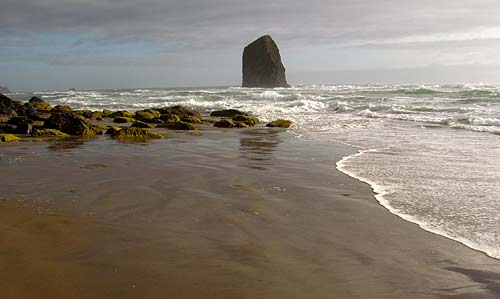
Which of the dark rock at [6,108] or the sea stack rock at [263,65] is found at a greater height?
the sea stack rock at [263,65]

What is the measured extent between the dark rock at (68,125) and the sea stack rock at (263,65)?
80425 millimetres

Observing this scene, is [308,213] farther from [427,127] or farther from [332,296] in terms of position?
[427,127]

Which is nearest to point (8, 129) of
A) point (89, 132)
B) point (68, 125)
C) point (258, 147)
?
point (68, 125)

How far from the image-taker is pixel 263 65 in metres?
95.2

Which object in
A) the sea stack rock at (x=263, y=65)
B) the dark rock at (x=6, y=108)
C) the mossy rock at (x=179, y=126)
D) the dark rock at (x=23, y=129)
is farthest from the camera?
the sea stack rock at (x=263, y=65)

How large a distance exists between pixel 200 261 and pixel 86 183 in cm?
352

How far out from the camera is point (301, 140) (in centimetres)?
1292

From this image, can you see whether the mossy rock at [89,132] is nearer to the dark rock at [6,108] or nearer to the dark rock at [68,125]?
the dark rock at [68,125]

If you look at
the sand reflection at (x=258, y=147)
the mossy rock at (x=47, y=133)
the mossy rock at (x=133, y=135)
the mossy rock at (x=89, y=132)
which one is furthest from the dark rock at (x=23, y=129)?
the sand reflection at (x=258, y=147)

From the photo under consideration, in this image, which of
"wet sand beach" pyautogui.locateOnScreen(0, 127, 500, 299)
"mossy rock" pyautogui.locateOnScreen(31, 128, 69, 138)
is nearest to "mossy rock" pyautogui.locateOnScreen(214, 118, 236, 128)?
"mossy rock" pyautogui.locateOnScreen(31, 128, 69, 138)

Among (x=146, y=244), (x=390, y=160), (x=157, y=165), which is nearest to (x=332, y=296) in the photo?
(x=146, y=244)

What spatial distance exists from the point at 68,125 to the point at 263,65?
8340 cm

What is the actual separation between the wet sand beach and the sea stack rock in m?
87.9

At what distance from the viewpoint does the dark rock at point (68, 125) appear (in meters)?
13.9
